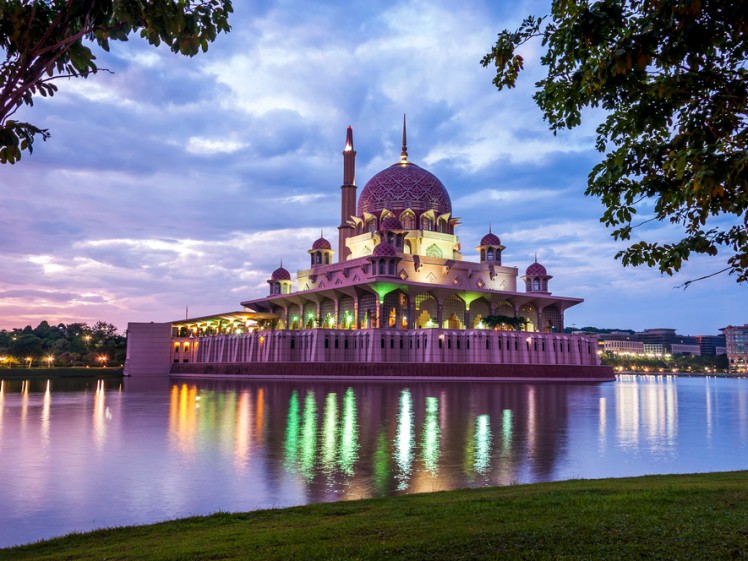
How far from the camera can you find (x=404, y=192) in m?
84.3

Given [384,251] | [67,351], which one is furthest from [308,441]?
[67,351]

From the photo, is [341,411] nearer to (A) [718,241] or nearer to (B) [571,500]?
(B) [571,500]

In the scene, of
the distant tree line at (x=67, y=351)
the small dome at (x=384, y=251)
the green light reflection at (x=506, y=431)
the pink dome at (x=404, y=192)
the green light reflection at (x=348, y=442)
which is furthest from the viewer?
the distant tree line at (x=67, y=351)

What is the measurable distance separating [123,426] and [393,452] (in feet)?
35.0

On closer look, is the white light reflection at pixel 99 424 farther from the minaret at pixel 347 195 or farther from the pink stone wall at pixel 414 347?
the minaret at pixel 347 195

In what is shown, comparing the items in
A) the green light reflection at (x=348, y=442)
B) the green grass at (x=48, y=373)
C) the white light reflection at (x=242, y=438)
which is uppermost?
the green light reflection at (x=348, y=442)

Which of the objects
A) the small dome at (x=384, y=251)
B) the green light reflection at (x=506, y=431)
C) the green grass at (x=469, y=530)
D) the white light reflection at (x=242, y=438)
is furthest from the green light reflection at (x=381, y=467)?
the small dome at (x=384, y=251)

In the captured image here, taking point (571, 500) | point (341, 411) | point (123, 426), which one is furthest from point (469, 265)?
point (571, 500)

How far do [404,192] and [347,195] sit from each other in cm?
1056

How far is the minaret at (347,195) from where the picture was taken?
3541 inches

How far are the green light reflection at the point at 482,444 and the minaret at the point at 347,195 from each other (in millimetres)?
66943

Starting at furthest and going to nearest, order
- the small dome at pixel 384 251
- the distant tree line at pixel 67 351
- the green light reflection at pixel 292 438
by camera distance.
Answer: the distant tree line at pixel 67 351, the small dome at pixel 384 251, the green light reflection at pixel 292 438

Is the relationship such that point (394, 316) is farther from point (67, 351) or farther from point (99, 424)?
point (67, 351)

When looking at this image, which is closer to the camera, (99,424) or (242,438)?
(242,438)
